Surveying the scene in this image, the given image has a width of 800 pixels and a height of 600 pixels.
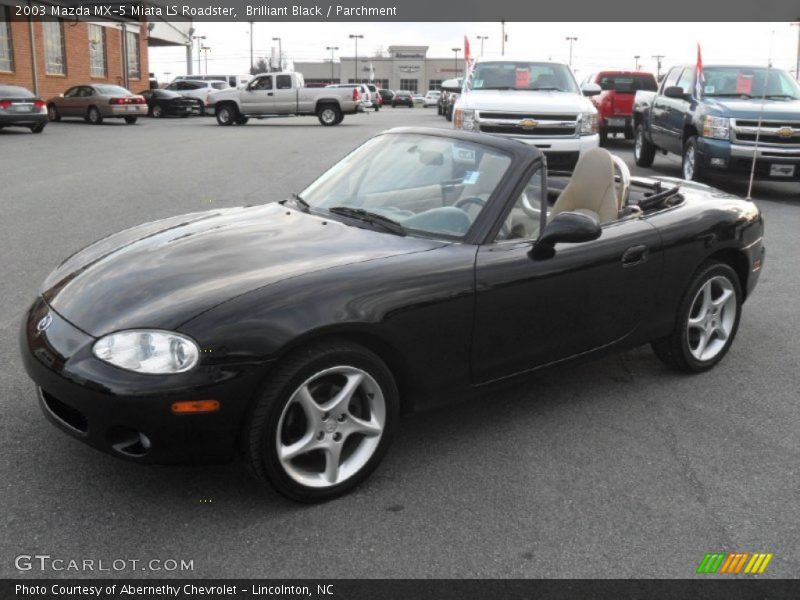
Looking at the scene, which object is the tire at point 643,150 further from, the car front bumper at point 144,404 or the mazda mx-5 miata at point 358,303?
the car front bumper at point 144,404

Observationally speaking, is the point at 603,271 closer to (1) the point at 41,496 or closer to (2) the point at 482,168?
(2) the point at 482,168

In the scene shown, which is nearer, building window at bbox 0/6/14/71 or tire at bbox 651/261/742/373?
tire at bbox 651/261/742/373

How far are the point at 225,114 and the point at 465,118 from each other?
1999 cm

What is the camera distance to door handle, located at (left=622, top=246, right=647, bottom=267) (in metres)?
4.03

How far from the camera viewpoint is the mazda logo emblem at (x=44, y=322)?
3.18 m

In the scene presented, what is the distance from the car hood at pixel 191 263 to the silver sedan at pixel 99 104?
2765 centimetres

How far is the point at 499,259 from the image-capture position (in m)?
3.58

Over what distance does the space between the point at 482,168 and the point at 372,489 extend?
1.57 m

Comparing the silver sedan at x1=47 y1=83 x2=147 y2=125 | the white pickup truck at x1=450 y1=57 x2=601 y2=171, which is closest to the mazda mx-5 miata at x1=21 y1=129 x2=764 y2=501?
the white pickup truck at x1=450 y1=57 x2=601 y2=171

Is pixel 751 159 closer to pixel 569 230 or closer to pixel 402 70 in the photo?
pixel 569 230

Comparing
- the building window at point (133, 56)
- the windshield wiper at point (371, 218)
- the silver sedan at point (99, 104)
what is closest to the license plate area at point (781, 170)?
the windshield wiper at point (371, 218)

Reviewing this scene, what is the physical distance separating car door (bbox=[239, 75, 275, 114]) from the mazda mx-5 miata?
26.8 m

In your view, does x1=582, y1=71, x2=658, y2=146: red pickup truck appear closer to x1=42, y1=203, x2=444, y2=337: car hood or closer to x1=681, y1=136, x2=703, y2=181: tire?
x1=681, y1=136, x2=703, y2=181: tire

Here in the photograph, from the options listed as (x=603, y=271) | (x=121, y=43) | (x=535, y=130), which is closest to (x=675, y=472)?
(x=603, y=271)
